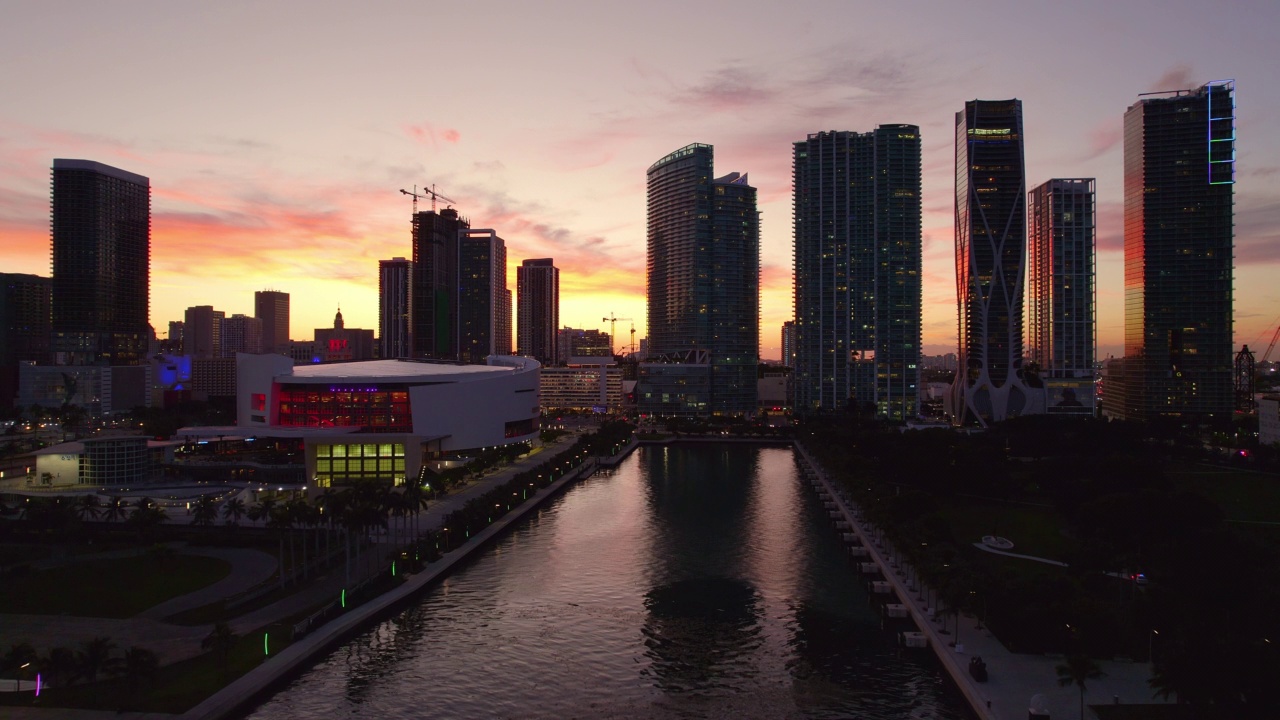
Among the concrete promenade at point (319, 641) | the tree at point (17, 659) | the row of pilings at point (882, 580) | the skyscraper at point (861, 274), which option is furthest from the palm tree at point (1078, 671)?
the skyscraper at point (861, 274)

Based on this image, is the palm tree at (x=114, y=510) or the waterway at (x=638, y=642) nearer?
the waterway at (x=638, y=642)

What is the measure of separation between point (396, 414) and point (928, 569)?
66.7 meters

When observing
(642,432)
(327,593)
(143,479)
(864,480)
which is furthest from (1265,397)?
(143,479)

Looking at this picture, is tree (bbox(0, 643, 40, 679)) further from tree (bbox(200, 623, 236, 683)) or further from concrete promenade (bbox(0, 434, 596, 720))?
tree (bbox(200, 623, 236, 683))

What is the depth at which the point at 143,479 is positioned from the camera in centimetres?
7800

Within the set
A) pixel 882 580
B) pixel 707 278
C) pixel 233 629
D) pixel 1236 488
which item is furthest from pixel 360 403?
pixel 707 278

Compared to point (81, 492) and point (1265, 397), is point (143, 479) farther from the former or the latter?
point (1265, 397)

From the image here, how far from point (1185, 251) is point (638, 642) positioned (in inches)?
6616

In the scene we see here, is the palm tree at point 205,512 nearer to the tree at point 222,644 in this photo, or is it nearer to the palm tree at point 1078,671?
the tree at point 222,644

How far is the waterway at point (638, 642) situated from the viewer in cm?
3189

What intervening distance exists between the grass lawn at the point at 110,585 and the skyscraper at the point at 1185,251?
546 ft

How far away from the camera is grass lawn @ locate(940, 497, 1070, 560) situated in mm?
52406

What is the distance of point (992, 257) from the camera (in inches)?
5802

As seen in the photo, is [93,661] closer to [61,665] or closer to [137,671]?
[61,665]
